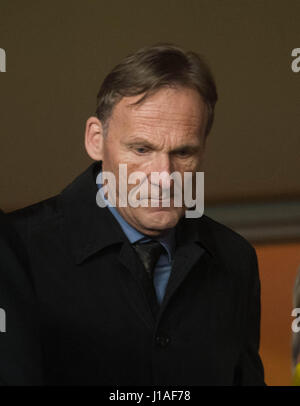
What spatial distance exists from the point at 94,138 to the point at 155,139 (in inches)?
5.1

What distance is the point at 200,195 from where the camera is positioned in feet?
4.78

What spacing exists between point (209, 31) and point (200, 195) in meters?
0.35

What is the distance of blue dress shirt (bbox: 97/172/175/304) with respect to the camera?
1.34 meters

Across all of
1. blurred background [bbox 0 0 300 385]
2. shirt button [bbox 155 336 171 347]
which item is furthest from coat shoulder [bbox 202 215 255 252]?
shirt button [bbox 155 336 171 347]

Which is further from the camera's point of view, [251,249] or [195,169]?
[251,249]

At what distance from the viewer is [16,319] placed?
1225 mm

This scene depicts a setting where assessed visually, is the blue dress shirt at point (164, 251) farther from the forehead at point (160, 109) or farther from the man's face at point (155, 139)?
the forehead at point (160, 109)

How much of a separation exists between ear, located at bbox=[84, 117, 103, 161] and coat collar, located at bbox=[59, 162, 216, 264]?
0.03 metres

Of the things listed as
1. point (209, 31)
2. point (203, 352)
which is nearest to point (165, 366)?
point (203, 352)

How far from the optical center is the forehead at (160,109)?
128cm

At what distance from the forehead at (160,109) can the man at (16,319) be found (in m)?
0.30

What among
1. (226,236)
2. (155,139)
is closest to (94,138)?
(155,139)

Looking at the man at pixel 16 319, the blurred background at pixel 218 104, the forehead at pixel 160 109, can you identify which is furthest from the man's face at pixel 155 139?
the man at pixel 16 319

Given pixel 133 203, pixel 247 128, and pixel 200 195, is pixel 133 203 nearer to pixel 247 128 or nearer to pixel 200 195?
pixel 200 195
